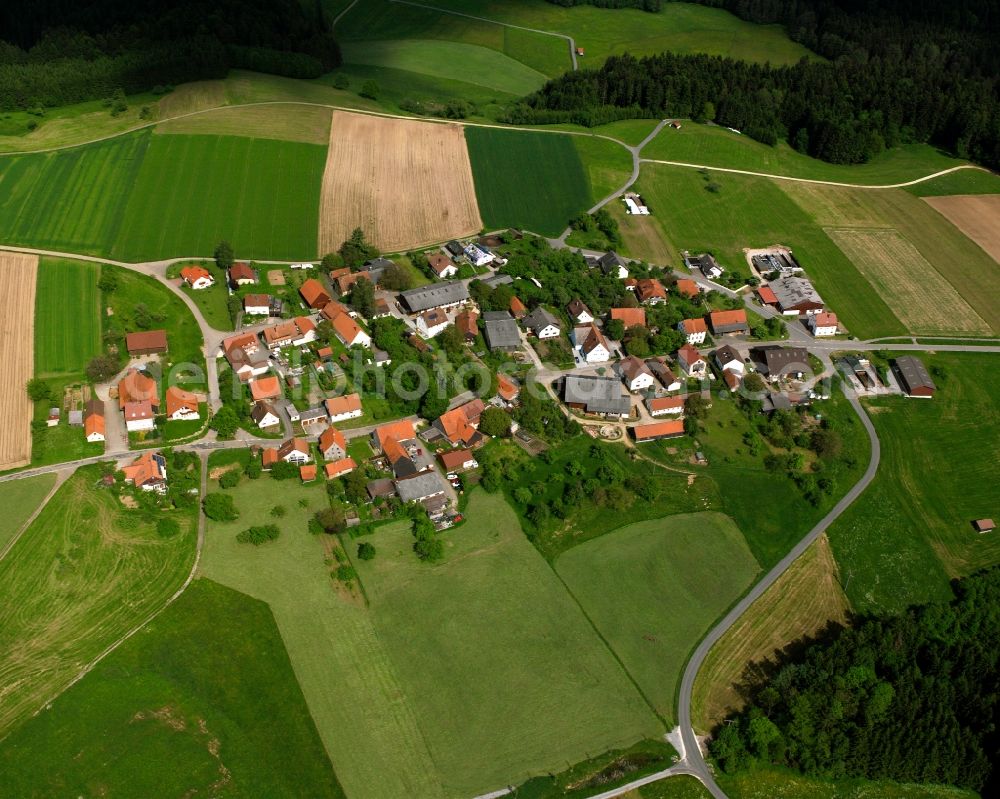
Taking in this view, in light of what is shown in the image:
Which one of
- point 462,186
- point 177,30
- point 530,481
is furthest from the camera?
point 177,30

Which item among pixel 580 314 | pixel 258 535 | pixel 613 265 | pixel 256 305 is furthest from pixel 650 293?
pixel 258 535

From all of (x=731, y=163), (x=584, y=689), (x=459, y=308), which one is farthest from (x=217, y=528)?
(x=731, y=163)

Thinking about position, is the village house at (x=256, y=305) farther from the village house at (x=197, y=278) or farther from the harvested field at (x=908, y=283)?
the harvested field at (x=908, y=283)

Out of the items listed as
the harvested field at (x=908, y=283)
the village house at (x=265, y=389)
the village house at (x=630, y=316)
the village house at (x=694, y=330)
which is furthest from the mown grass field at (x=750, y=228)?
the village house at (x=265, y=389)

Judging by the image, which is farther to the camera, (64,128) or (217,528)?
(64,128)

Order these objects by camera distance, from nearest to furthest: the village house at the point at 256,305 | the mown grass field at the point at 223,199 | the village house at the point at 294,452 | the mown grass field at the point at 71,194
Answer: the village house at the point at 294,452
the village house at the point at 256,305
the mown grass field at the point at 71,194
the mown grass field at the point at 223,199

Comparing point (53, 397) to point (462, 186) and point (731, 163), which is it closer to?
point (462, 186)
